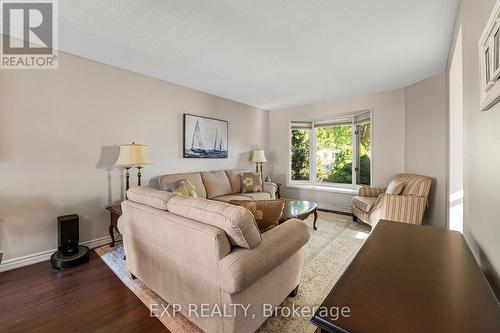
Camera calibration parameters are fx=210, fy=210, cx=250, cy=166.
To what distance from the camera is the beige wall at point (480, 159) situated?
84cm

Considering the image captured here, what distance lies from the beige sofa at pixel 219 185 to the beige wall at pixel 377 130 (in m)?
1.28

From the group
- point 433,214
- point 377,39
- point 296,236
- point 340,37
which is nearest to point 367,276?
point 296,236

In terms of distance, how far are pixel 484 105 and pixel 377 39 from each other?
1.68m

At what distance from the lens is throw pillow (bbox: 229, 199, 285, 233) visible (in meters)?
1.60

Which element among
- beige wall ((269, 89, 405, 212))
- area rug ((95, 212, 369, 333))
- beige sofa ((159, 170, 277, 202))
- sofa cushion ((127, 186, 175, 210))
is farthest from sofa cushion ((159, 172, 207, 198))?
beige wall ((269, 89, 405, 212))

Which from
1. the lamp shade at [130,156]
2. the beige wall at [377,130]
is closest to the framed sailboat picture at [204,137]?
the lamp shade at [130,156]

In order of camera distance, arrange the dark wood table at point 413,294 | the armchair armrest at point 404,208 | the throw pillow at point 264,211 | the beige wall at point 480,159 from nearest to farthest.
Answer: the dark wood table at point 413,294 → the beige wall at point 480,159 → the throw pillow at point 264,211 → the armchair armrest at point 404,208

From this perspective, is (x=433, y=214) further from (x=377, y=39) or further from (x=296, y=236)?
(x=296, y=236)

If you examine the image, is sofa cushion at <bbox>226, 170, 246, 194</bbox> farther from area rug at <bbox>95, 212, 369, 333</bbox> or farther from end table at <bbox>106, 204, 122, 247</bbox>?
end table at <bbox>106, 204, 122, 247</bbox>

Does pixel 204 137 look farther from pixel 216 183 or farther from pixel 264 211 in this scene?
pixel 264 211

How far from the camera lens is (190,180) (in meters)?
3.42

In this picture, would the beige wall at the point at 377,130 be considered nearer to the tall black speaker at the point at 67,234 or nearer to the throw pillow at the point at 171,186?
the throw pillow at the point at 171,186

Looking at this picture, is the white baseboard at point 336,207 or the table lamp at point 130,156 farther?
the white baseboard at point 336,207

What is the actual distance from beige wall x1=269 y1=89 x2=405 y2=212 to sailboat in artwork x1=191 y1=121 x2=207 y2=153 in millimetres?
2237
